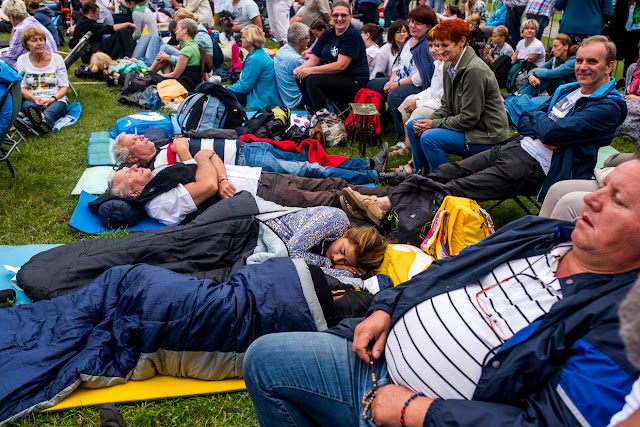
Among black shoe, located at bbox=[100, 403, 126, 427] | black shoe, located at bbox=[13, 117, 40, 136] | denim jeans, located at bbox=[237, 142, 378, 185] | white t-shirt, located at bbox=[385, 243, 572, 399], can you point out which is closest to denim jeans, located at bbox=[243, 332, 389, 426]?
white t-shirt, located at bbox=[385, 243, 572, 399]

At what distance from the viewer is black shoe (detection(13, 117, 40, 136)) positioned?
6.13 m

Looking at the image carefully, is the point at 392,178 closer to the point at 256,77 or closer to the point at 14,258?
the point at 256,77

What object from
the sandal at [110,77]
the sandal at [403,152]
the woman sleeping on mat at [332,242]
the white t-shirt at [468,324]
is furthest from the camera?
the sandal at [110,77]

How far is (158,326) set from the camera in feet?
8.26

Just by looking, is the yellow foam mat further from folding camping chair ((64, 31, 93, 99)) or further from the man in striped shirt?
folding camping chair ((64, 31, 93, 99))

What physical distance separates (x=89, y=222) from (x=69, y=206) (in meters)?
0.47

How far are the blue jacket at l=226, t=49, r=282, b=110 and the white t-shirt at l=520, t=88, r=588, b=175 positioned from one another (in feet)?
14.5

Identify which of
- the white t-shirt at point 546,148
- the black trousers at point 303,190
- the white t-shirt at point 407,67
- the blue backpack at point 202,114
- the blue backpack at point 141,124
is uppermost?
the white t-shirt at point 546,148

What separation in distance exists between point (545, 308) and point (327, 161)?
400cm

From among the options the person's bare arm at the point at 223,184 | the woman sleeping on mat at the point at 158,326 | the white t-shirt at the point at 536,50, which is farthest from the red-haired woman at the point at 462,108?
the white t-shirt at the point at 536,50

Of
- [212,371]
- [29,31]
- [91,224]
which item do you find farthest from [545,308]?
[29,31]

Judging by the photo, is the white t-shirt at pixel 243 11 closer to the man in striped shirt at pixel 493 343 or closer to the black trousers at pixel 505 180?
the black trousers at pixel 505 180

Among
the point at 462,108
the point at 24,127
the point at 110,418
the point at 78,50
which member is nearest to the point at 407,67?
the point at 462,108

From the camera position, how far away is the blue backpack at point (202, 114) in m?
6.14
